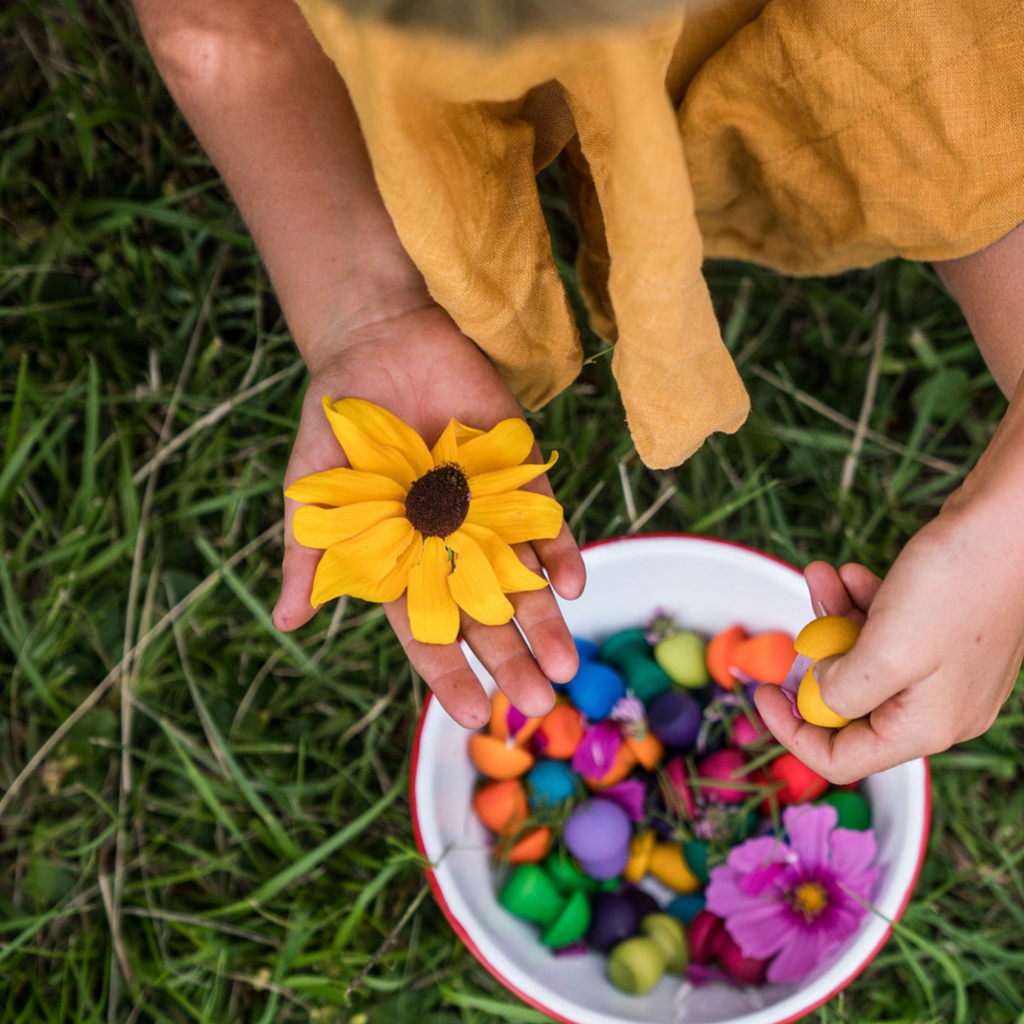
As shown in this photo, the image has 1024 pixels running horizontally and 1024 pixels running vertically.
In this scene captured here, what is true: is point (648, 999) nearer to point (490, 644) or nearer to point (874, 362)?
point (490, 644)

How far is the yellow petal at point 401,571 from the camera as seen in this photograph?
30.4 inches

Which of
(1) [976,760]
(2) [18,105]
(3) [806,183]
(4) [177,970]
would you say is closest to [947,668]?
(3) [806,183]

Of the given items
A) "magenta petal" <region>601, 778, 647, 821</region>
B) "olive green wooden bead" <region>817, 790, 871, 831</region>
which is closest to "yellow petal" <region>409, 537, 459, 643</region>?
"magenta petal" <region>601, 778, 647, 821</region>

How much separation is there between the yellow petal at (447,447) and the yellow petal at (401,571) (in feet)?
0.22

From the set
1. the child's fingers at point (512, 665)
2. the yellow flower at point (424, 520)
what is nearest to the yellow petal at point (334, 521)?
the yellow flower at point (424, 520)

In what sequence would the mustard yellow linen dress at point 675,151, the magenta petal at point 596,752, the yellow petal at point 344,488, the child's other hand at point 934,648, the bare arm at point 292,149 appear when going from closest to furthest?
the mustard yellow linen dress at point 675,151, the child's other hand at point 934,648, the yellow petal at point 344,488, the bare arm at point 292,149, the magenta petal at point 596,752

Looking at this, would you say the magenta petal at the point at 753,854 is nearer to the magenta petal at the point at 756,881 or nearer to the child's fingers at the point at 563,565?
the magenta petal at the point at 756,881

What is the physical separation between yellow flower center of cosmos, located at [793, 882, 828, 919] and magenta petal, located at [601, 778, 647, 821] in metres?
0.17

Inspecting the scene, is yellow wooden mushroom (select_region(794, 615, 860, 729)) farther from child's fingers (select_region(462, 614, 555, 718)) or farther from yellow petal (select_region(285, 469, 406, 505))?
yellow petal (select_region(285, 469, 406, 505))

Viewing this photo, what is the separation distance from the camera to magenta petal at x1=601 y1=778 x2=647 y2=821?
1010mm

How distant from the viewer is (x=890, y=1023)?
988 mm

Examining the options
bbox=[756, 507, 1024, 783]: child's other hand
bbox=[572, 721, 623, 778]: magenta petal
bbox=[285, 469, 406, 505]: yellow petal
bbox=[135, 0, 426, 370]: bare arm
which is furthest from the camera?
bbox=[572, 721, 623, 778]: magenta petal

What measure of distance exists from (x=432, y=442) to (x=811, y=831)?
1.75ft

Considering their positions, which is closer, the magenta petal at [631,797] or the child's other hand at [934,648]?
the child's other hand at [934,648]
